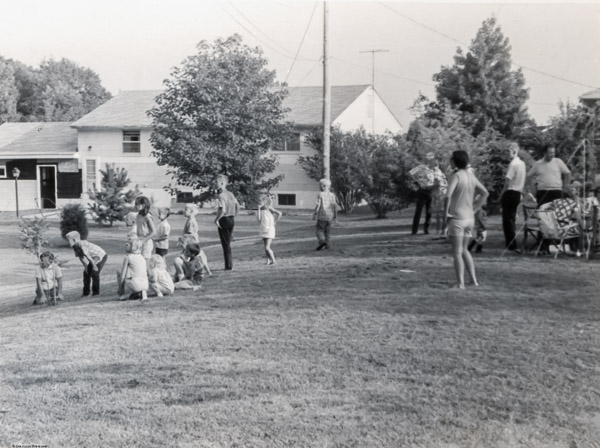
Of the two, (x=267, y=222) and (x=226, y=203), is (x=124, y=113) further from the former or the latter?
(x=226, y=203)

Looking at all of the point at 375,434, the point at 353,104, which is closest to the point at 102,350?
the point at 375,434

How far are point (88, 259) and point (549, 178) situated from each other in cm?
761

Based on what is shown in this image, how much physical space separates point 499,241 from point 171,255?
8066 mm

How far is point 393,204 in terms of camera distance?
21.9 m

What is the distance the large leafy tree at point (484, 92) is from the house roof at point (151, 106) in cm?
1172

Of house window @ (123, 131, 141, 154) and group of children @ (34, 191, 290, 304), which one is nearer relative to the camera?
group of children @ (34, 191, 290, 304)

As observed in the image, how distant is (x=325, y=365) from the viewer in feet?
19.1

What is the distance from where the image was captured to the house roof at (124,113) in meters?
33.2

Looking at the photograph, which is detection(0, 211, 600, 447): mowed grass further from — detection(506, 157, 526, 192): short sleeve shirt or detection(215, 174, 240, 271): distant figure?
detection(215, 174, 240, 271): distant figure

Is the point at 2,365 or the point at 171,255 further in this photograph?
the point at 171,255

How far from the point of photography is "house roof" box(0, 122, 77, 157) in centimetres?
3328

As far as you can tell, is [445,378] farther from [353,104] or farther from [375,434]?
[353,104]

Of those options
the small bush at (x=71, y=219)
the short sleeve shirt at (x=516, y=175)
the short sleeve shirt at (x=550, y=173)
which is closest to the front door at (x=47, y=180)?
the small bush at (x=71, y=219)

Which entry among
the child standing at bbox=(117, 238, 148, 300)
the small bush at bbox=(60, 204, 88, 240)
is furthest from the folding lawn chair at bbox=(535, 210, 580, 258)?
the small bush at bbox=(60, 204, 88, 240)
